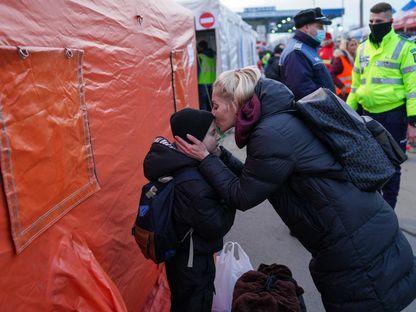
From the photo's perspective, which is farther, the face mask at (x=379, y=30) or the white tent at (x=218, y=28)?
the white tent at (x=218, y=28)

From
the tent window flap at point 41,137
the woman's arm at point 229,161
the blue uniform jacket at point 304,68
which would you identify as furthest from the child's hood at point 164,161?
the blue uniform jacket at point 304,68

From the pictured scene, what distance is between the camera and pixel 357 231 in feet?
5.55

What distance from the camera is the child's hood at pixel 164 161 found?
1.84 meters

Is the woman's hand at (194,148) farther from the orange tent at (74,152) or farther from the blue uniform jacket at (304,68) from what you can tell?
the blue uniform jacket at (304,68)

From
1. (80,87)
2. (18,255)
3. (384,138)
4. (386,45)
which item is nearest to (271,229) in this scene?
(386,45)

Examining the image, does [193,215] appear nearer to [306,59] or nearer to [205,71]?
[306,59]

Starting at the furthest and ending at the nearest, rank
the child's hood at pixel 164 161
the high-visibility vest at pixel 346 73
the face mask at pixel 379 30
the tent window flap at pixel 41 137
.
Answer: the high-visibility vest at pixel 346 73
the face mask at pixel 379 30
the child's hood at pixel 164 161
the tent window flap at pixel 41 137

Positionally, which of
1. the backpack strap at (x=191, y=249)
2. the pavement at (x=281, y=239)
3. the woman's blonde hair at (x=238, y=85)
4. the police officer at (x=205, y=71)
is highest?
the woman's blonde hair at (x=238, y=85)

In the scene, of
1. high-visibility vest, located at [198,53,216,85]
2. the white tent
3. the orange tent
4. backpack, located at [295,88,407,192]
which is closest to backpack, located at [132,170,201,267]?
the orange tent

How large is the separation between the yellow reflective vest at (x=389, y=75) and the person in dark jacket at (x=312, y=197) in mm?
2176

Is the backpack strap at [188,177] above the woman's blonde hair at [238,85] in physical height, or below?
below

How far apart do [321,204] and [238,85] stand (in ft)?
2.00

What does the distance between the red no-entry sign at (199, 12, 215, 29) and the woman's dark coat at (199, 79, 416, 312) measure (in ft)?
23.7

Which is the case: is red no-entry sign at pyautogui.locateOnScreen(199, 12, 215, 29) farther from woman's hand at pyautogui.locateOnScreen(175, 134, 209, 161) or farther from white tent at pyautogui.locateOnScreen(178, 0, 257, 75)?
woman's hand at pyautogui.locateOnScreen(175, 134, 209, 161)
